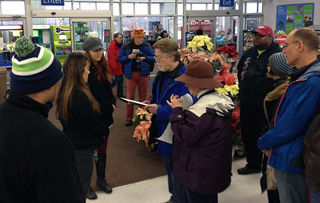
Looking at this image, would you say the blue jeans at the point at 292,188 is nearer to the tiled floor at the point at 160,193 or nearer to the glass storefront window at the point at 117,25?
the tiled floor at the point at 160,193

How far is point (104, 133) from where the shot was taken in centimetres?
265

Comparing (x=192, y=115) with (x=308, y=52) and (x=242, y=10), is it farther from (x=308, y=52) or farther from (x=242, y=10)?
(x=242, y=10)

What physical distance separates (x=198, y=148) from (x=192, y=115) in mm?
232

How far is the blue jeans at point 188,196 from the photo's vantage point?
2.36 meters

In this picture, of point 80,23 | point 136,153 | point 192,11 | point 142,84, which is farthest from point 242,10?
point 136,153

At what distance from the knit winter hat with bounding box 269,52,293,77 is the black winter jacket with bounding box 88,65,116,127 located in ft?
5.00

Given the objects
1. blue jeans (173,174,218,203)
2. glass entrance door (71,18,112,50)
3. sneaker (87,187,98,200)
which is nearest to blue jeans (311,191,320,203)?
blue jeans (173,174,218,203)

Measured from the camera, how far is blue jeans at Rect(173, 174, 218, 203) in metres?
2.36

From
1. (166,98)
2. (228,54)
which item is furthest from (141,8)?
(166,98)

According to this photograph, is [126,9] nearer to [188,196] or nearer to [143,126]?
[143,126]

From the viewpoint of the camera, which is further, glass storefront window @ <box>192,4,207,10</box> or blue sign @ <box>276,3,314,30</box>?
glass storefront window @ <box>192,4,207,10</box>

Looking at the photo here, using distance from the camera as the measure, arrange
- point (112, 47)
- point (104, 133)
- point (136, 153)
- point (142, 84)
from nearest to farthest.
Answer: point (104, 133) → point (136, 153) → point (142, 84) → point (112, 47)

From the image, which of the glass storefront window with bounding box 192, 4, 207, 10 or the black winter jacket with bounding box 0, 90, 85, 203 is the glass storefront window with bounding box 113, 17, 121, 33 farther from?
the black winter jacket with bounding box 0, 90, 85, 203

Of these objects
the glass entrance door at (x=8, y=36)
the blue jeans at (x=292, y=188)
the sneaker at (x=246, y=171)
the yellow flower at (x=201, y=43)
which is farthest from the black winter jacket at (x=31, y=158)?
the glass entrance door at (x=8, y=36)
